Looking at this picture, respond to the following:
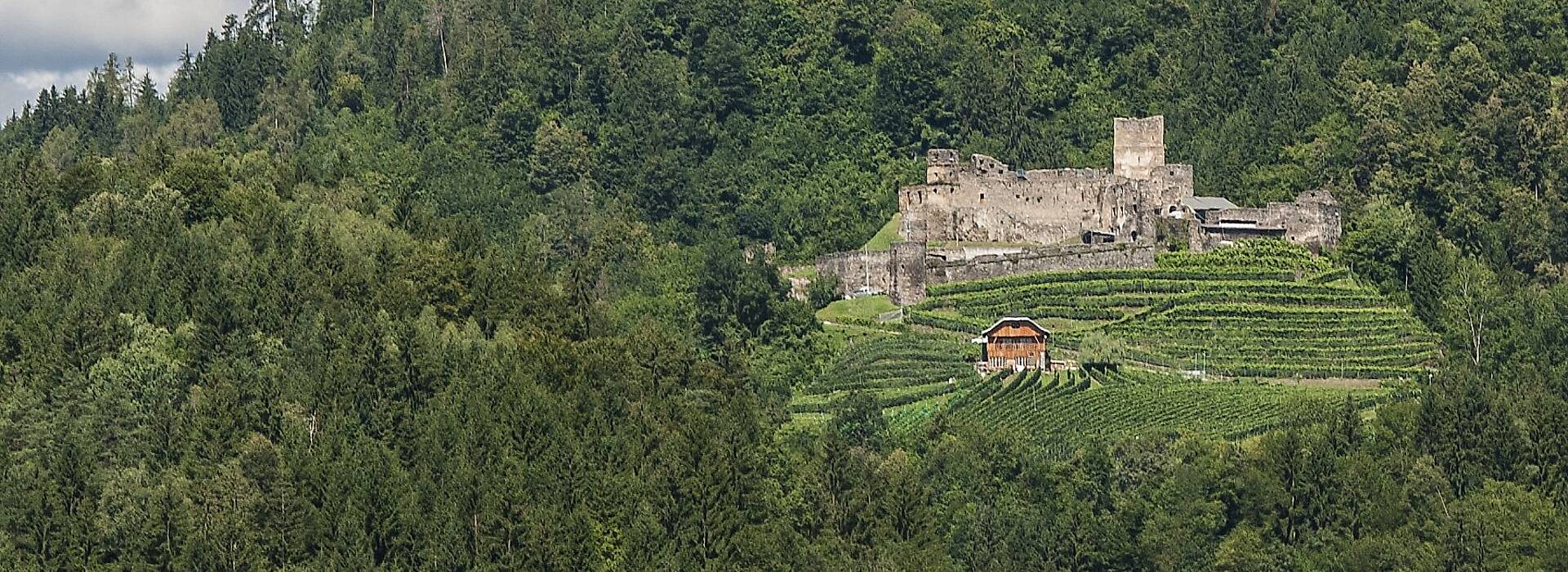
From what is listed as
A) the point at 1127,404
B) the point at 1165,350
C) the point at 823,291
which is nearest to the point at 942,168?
the point at 823,291

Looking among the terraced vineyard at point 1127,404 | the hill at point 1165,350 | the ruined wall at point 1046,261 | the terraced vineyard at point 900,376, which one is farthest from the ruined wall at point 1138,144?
the terraced vineyard at point 1127,404

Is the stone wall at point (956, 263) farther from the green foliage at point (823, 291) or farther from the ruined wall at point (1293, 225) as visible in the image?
the ruined wall at point (1293, 225)

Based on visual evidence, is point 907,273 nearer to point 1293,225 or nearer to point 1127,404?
point 1293,225

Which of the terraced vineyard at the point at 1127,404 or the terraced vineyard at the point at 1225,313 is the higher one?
the terraced vineyard at the point at 1225,313

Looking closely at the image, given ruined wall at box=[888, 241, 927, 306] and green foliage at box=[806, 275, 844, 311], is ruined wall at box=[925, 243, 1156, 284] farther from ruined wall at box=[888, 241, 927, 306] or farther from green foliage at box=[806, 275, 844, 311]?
green foliage at box=[806, 275, 844, 311]

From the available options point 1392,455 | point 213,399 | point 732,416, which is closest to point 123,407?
point 213,399

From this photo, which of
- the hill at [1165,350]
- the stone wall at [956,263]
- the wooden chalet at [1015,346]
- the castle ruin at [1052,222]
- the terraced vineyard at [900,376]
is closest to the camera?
the hill at [1165,350]
